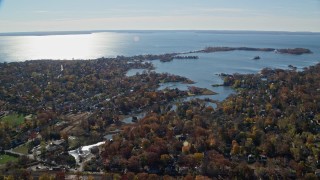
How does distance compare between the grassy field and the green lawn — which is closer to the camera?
the green lawn

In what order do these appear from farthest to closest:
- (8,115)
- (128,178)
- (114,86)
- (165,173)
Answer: (114,86) < (8,115) < (165,173) < (128,178)

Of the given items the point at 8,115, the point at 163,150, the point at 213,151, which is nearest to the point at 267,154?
the point at 213,151

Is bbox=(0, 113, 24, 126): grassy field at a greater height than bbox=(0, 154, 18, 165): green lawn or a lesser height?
greater

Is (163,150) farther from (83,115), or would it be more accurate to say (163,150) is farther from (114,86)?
(114,86)

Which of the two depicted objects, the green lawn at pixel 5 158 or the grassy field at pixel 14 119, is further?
the grassy field at pixel 14 119

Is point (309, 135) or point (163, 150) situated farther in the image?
point (309, 135)

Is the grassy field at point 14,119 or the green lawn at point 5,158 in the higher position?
the grassy field at point 14,119

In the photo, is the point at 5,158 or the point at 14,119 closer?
the point at 5,158

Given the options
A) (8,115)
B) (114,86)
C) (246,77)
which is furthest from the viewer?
(246,77)
